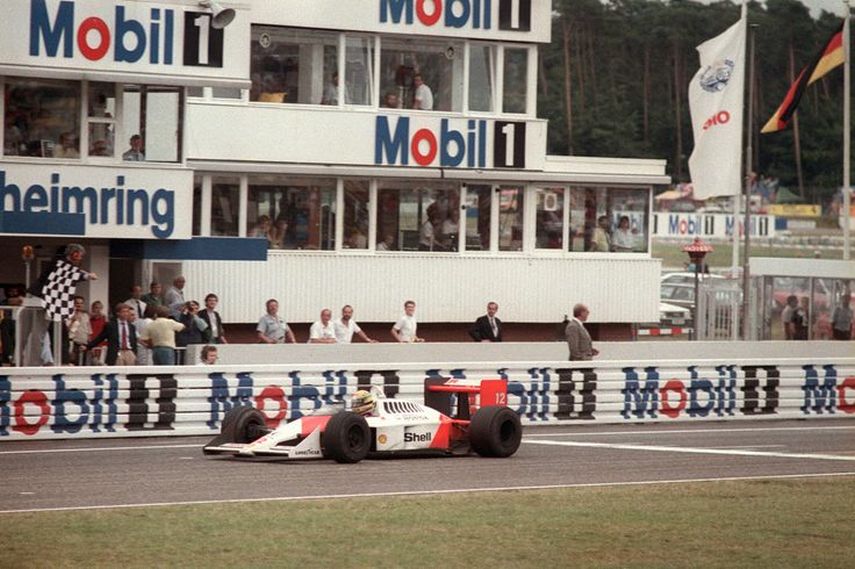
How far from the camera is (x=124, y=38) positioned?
2900cm

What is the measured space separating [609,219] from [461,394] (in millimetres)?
16856

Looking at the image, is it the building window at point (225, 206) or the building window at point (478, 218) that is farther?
the building window at point (478, 218)

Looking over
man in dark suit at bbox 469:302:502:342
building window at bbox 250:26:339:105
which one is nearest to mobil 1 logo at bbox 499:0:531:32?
building window at bbox 250:26:339:105

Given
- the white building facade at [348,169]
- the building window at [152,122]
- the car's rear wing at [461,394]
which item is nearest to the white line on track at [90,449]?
the car's rear wing at [461,394]

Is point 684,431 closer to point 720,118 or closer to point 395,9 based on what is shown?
point 395,9

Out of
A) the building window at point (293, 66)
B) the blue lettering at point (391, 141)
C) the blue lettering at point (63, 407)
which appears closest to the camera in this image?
the blue lettering at point (63, 407)

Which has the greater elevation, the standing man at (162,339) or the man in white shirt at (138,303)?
the man in white shirt at (138,303)

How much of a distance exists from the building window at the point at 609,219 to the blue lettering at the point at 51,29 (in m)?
12.1

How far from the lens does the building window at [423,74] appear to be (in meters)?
35.2

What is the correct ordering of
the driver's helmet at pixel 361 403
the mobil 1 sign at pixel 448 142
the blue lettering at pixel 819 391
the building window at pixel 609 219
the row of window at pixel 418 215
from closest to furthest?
the driver's helmet at pixel 361 403 → the blue lettering at pixel 819 391 → the row of window at pixel 418 215 → the mobil 1 sign at pixel 448 142 → the building window at pixel 609 219

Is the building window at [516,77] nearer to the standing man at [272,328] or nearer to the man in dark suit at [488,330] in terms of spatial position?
the man in dark suit at [488,330]

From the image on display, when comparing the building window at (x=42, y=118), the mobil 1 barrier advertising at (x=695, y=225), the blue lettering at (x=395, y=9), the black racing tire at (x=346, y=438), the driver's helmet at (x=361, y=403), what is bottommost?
the black racing tire at (x=346, y=438)

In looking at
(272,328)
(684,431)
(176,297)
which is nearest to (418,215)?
(176,297)

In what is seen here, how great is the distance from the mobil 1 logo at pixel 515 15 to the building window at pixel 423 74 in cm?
107
